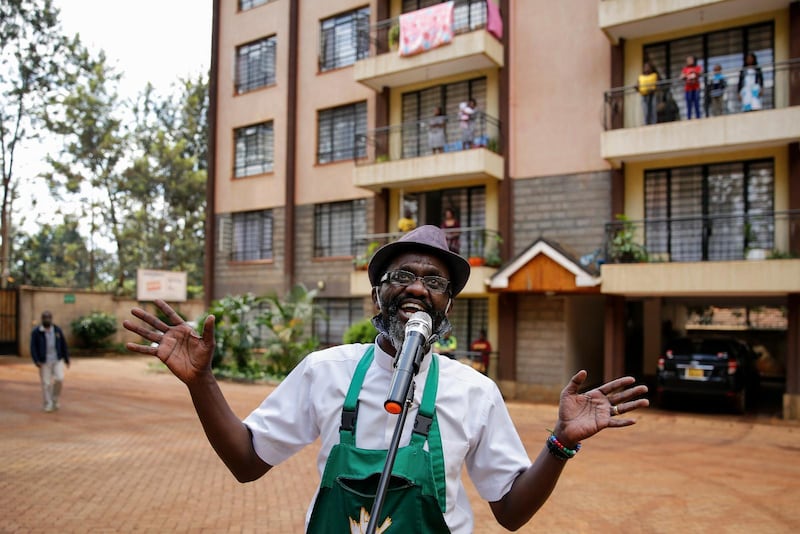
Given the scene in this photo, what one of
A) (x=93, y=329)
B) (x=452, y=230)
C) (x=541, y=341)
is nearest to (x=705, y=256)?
(x=541, y=341)

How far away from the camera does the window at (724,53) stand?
15.1m

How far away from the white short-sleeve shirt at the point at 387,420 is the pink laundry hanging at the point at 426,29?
1634 centimetres

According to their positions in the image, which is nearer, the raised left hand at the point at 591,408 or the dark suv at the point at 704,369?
the raised left hand at the point at 591,408

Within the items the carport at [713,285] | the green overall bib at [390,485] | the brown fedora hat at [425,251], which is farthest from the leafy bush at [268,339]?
the green overall bib at [390,485]

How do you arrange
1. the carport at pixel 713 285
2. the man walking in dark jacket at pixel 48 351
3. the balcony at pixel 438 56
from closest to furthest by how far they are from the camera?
the man walking in dark jacket at pixel 48 351, the carport at pixel 713 285, the balcony at pixel 438 56

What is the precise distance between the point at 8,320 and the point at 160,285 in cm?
547

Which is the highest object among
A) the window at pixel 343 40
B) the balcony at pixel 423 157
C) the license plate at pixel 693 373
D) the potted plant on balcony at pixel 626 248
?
the window at pixel 343 40

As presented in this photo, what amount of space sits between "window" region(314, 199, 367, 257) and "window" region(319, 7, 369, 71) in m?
4.33

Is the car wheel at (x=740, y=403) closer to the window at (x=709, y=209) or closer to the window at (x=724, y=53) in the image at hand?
the window at (x=709, y=209)

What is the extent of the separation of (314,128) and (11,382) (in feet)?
36.0

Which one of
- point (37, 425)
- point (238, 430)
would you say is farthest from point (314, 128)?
point (238, 430)

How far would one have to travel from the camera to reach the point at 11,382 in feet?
61.1

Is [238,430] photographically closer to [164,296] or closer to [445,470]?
[445,470]

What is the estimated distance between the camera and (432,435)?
2275mm
